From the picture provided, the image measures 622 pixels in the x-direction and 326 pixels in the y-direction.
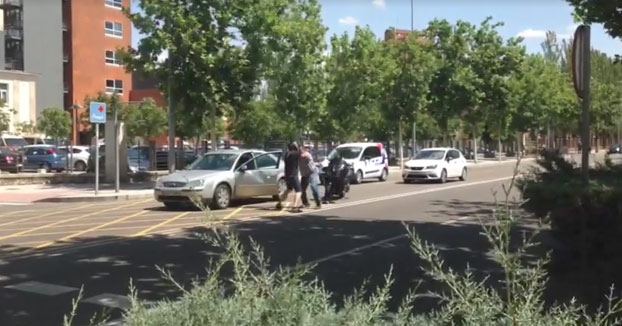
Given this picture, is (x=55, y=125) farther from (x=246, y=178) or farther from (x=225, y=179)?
(x=225, y=179)

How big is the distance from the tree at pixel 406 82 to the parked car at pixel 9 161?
20105 millimetres

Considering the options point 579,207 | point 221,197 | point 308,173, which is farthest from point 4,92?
point 579,207

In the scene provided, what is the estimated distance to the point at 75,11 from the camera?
64250mm

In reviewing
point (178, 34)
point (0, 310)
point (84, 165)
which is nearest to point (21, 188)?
point (178, 34)

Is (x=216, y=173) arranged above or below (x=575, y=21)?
below

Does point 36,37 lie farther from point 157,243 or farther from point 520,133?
point 157,243

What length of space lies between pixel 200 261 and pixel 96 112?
47.0ft

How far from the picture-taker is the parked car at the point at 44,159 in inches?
1474

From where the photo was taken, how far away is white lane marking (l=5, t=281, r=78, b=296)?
25.6ft

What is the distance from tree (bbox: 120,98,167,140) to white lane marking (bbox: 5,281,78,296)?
157 feet

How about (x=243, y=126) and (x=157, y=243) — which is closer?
(x=157, y=243)

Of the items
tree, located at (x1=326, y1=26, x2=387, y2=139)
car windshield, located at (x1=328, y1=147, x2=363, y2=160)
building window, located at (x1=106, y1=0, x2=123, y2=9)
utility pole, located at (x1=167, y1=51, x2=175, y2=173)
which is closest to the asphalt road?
utility pole, located at (x1=167, y1=51, x2=175, y2=173)

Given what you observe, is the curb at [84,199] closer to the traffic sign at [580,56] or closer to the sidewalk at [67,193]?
the sidewalk at [67,193]

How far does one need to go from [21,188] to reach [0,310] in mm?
21489
